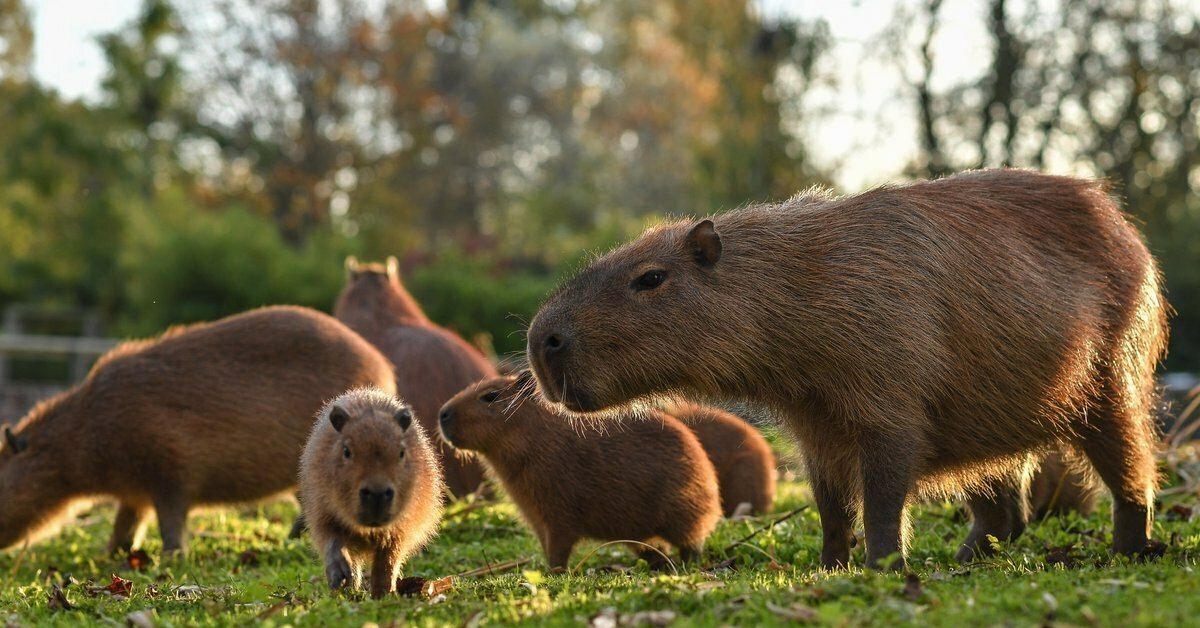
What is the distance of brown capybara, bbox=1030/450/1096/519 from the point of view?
6293 millimetres

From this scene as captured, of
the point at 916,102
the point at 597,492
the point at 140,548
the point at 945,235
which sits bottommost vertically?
the point at 140,548

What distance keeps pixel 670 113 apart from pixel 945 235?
38529 millimetres

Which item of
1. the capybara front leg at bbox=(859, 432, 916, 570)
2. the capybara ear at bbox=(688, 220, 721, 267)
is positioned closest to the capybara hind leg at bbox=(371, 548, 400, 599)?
the capybara ear at bbox=(688, 220, 721, 267)

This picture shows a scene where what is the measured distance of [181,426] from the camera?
6.79 meters

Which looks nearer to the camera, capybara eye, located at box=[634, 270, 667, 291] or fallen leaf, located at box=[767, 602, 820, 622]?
fallen leaf, located at box=[767, 602, 820, 622]

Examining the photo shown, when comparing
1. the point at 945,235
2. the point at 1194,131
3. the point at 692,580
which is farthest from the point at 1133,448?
the point at 1194,131

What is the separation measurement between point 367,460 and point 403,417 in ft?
1.05

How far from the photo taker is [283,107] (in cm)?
2591

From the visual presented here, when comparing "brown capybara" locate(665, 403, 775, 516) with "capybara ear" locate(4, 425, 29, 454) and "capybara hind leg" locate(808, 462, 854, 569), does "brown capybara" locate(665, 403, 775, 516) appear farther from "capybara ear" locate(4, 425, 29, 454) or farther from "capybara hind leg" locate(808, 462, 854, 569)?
"capybara ear" locate(4, 425, 29, 454)

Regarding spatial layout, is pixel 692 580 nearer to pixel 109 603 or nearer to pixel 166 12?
pixel 109 603

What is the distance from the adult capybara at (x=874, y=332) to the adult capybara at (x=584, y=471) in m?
0.92

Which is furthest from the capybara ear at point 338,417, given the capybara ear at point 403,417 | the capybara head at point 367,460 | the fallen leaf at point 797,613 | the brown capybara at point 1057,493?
the brown capybara at point 1057,493

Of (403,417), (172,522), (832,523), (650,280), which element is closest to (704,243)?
(650,280)

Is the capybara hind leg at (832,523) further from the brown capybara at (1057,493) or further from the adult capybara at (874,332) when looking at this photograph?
the brown capybara at (1057,493)
